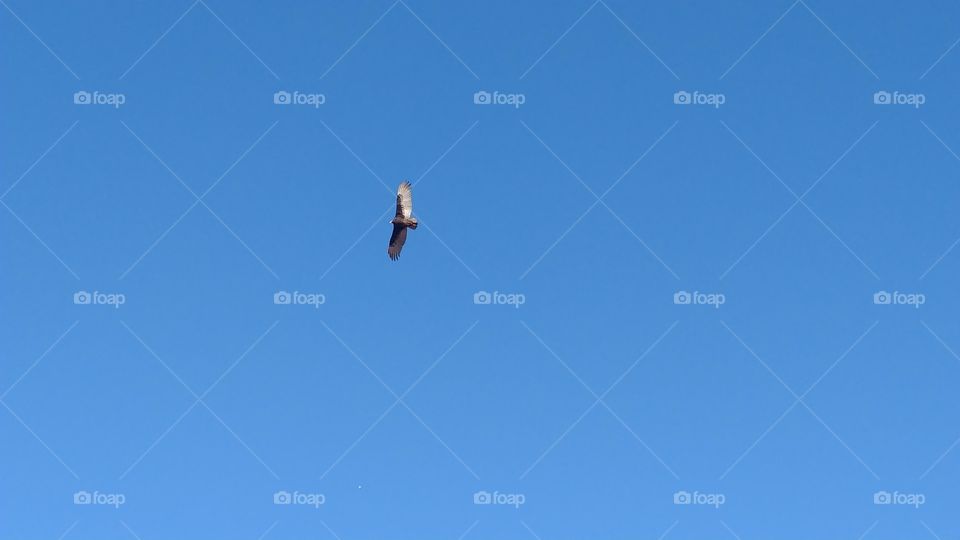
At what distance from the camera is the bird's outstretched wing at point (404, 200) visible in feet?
129

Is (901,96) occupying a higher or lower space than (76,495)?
higher

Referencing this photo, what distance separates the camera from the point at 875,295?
39.8 meters

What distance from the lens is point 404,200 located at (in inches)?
1550

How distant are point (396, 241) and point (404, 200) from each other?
82cm

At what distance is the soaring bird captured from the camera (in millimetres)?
39159

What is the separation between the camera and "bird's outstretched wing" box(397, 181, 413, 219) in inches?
1545

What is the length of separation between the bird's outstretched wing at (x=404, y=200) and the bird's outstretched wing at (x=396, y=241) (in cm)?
27

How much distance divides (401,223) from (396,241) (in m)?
0.38

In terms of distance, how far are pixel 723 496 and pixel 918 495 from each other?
381 centimetres

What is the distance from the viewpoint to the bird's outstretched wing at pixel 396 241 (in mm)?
39250

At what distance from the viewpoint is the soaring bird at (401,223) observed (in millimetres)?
39159

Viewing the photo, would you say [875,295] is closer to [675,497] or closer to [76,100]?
[675,497]

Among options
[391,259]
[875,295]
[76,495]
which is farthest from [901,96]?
[76,495]

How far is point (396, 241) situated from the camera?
39.3 metres
